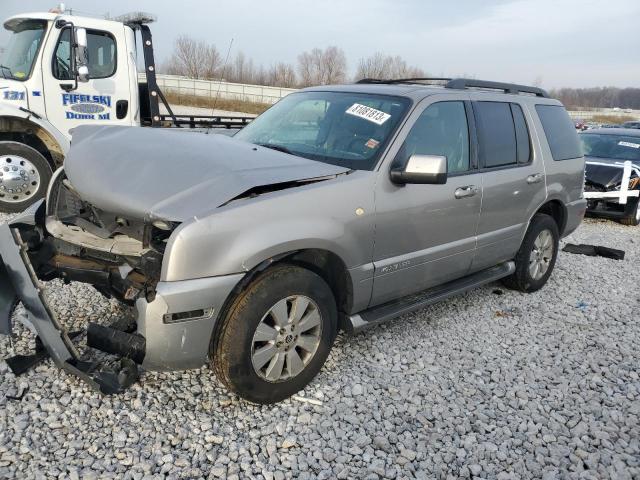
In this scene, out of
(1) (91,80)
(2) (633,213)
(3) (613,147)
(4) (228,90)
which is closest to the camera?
(1) (91,80)

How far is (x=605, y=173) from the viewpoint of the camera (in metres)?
9.56

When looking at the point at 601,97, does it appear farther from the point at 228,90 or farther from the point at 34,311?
the point at 34,311

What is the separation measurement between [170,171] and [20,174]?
4.92 meters

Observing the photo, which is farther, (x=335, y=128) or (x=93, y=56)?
(x=93, y=56)

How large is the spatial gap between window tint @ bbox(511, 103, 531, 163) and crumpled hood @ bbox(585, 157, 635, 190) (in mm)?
5707

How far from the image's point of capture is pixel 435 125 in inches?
149

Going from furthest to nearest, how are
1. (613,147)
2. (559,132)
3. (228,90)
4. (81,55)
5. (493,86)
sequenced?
(228,90) < (613,147) < (81,55) < (559,132) < (493,86)

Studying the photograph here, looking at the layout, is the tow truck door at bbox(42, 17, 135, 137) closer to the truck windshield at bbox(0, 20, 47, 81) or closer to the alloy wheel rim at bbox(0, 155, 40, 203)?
the truck windshield at bbox(0, 20, 47, 81)

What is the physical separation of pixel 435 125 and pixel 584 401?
83.7 inches

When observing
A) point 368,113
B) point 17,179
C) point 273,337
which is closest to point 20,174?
point 17,179

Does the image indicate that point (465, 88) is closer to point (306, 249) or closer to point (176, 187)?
point (306, 249)

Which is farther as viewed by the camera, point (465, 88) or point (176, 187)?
point (465, 88)

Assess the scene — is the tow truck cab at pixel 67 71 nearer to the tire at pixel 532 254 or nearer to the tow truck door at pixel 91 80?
the tow truck door at pixel 91 80

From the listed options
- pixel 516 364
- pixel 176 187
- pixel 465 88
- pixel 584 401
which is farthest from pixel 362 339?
pixel 465 88
